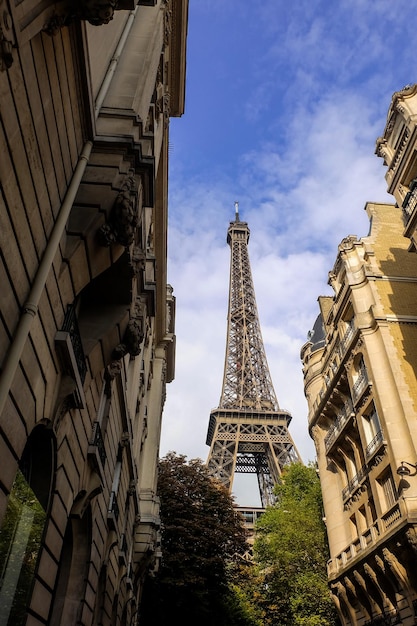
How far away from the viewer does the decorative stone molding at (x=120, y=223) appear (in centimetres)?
764

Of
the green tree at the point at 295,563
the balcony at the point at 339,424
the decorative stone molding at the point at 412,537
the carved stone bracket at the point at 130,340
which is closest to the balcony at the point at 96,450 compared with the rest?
the carved stone bracket at the point at 130,340

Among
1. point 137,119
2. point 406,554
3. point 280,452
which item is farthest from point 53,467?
point 280,452

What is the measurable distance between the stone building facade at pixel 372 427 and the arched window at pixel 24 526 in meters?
13.8

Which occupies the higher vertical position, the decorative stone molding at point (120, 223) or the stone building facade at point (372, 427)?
the stone building facade at point (372, 427)

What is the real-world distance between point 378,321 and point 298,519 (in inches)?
680

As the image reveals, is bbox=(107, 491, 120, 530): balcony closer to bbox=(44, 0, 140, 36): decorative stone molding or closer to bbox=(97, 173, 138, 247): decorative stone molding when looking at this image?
bbox=(97, 173, 138, 247): decorative stone molding

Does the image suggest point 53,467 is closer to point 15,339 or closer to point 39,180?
point 15,339

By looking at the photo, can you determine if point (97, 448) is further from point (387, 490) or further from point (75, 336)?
point (387, 490)

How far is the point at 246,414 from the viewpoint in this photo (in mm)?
72938

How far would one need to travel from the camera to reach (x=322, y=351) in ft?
112

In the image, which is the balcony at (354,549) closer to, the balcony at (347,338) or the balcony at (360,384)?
the balcony at (360,384)

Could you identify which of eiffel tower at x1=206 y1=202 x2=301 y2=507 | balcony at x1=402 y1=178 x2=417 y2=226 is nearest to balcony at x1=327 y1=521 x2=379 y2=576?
balcony at x1=402 y1=178 x2=417 y2=226

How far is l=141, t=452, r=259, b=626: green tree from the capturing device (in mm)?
28016

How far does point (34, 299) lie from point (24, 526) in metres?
3.48
